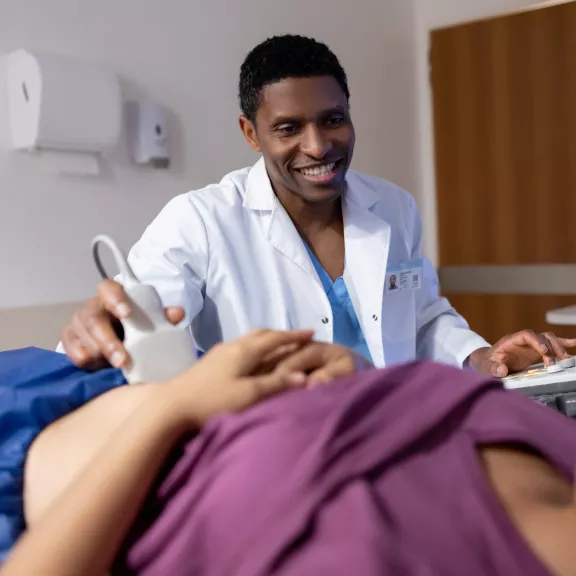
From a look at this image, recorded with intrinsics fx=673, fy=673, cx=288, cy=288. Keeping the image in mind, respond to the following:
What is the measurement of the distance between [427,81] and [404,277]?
1.68 m

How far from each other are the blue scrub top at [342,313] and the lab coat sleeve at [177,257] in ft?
0.80

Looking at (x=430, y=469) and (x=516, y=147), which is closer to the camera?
(x=430, y=469)

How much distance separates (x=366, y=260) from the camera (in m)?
1.39

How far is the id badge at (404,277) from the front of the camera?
1408 millimetres

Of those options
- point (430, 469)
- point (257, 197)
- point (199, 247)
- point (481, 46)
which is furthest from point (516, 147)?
point (430, 469)

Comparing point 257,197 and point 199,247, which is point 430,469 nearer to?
point 199,247

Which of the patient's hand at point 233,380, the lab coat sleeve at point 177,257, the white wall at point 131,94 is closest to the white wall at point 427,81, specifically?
the white wall at point 131,94

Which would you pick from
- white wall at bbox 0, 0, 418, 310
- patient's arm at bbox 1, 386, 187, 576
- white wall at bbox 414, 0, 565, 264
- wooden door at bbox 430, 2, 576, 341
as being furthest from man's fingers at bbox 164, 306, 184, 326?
white wall at bbox 414, 0, 565, 264

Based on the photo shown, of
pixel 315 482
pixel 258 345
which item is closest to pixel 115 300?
pixel 258 345

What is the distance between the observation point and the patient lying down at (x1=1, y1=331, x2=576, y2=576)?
0.44m

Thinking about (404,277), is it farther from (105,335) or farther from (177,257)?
(105,335)

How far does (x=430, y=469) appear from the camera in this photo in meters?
0.50

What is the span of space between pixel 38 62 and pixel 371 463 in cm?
131

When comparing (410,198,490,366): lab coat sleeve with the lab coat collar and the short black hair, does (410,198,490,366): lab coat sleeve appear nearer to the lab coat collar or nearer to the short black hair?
the lab coat collar
